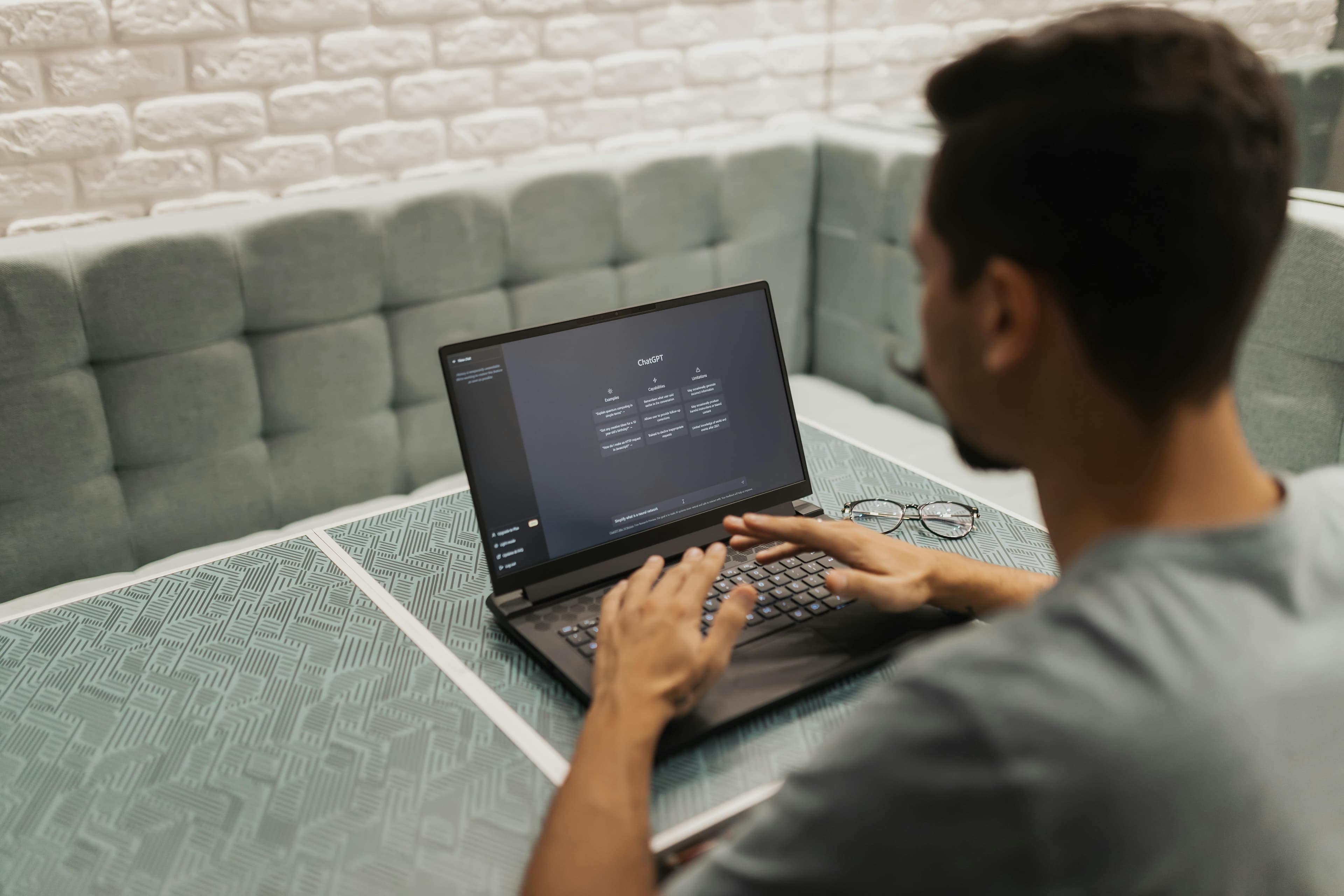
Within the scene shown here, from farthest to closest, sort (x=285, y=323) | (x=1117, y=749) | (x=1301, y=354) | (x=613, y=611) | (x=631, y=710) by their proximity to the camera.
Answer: (x=285, y=323)
(x=1301, y=354)
(x=613, y=611)
(x=631, y=710)
(x=1117, y=749)

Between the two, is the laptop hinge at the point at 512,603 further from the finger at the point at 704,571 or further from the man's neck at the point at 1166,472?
the man's neck at the point at 1166,472

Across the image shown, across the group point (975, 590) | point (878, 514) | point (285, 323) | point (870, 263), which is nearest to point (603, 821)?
point (975, 590)

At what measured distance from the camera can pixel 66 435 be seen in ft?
4.98

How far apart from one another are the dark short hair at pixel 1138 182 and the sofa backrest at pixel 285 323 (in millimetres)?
1306

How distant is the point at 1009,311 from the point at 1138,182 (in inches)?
3.7

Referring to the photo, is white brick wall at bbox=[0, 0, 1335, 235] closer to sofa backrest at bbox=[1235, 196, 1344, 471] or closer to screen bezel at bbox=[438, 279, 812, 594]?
sofa backrest at bbox=[1235, 196, 1344, 471]

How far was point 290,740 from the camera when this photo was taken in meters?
0.85

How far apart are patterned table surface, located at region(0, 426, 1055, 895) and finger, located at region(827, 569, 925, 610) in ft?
0.25

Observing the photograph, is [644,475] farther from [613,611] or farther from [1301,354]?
[1301,354]

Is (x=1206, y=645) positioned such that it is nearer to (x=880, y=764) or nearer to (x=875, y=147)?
(x=880, y=764)

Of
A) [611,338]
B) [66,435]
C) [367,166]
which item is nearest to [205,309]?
[66,435]

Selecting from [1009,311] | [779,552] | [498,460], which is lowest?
[779,552]

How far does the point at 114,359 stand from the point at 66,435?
0.13 metres

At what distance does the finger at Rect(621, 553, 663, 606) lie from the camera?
88 cm
